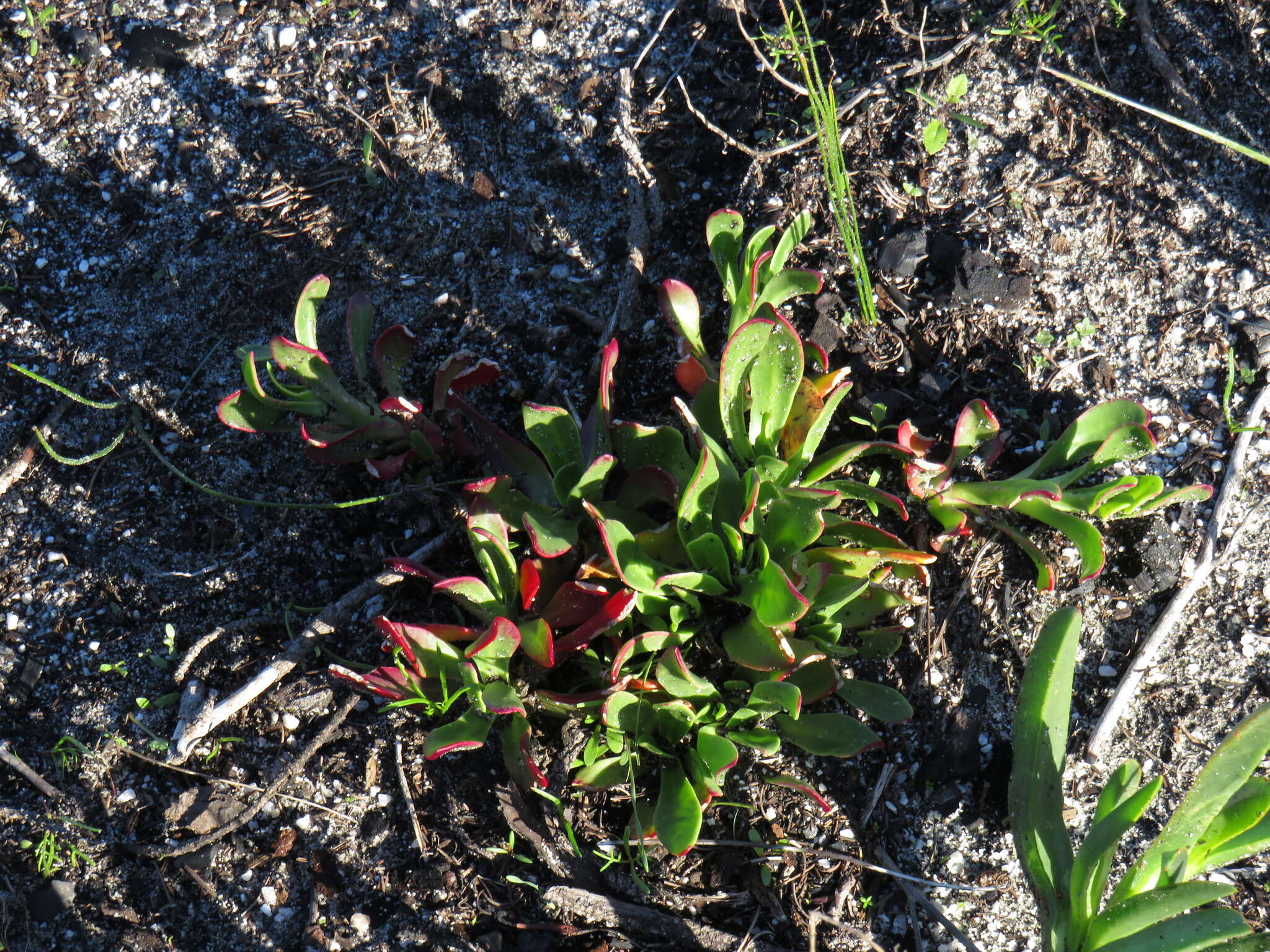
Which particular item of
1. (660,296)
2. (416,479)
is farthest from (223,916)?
(660,296)

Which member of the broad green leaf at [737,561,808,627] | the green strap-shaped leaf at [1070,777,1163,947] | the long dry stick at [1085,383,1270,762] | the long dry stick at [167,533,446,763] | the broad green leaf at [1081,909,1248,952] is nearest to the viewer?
the broad green leaf at [1081,909,1248,952]

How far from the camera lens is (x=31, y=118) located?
328cm

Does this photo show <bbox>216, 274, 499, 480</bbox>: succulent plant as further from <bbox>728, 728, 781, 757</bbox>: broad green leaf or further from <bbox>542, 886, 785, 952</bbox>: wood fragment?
<bbox>542, 886, 785, 952</bbox>: wood fragment

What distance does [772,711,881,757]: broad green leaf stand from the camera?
7.23ft

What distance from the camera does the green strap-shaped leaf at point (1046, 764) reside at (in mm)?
2074

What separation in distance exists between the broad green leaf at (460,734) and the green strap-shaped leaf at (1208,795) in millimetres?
1442

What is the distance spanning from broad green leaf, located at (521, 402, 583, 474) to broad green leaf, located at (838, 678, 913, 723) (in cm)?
88

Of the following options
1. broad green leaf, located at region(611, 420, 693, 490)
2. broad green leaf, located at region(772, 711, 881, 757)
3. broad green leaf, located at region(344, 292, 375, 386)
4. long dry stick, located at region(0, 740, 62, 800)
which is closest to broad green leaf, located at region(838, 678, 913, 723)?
broad green leaf, located at region(772, 711, 881, 757)

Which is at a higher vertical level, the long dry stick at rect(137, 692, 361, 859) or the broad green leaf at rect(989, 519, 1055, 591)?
the broad green leaf at rect(989, 519, 1055, 591)

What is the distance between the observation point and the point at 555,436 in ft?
7.89

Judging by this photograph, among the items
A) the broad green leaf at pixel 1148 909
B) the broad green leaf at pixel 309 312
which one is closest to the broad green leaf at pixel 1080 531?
the broad green leaf at pixel 1148 909

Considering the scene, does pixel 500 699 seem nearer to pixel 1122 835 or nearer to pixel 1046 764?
pixel 1046 764

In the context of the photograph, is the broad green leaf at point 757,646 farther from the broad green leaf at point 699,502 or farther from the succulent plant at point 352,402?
the succulent plant at point 352,402

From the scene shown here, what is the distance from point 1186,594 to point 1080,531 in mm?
413
